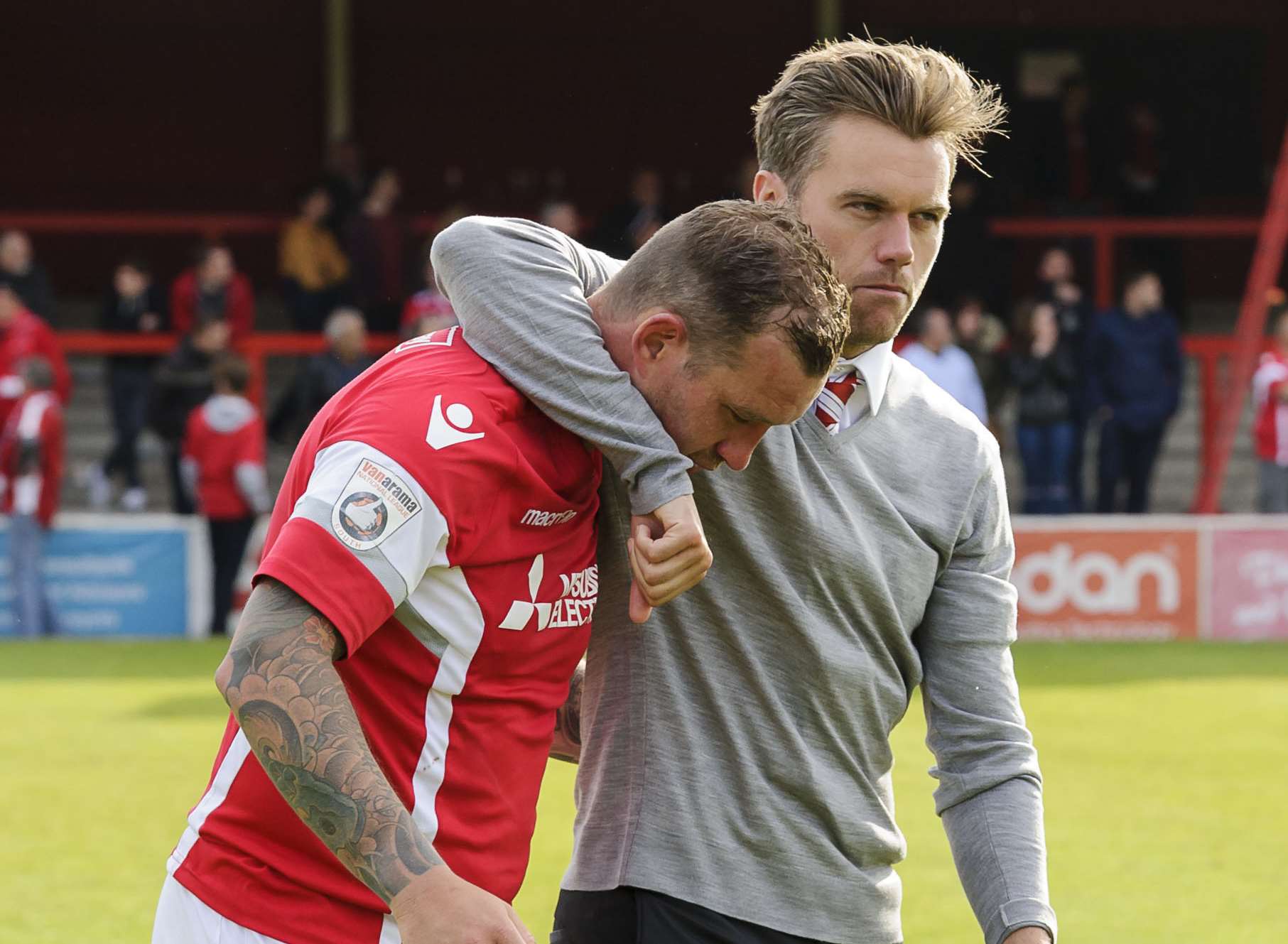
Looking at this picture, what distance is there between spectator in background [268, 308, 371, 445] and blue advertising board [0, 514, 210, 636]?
1.36m

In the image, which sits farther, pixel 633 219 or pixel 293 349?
pixel 633 219

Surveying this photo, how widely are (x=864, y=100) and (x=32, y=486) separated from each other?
441 inches

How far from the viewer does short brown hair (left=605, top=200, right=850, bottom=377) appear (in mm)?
2201

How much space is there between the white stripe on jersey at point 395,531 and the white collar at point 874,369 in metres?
0.84

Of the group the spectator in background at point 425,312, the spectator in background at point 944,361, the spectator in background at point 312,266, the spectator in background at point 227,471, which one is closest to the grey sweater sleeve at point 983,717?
the spectator in background at point 425,312

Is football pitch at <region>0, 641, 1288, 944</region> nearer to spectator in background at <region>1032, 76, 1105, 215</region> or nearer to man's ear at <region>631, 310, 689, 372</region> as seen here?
man's ear at <region>631, 310, 689, 372</region>

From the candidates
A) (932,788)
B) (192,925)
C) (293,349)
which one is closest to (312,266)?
(293,349)

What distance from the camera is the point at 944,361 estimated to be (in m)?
14.1

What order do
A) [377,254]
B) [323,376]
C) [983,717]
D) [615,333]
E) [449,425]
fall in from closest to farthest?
[449,425] → [615,333] → [983,717] → [323,376] → [377,254]

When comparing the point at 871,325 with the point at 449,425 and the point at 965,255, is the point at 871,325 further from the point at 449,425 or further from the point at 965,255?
the point at 965,255

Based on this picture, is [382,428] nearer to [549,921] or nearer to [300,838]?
[300,838]

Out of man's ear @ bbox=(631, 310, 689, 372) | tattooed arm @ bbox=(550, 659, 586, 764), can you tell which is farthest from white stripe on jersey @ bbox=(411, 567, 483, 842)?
tattooed arm @ bbox=(550, 659, 586, 764)

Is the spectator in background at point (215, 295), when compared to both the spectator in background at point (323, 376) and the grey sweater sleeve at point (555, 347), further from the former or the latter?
the grey sweater sleeve at point (555, 347)

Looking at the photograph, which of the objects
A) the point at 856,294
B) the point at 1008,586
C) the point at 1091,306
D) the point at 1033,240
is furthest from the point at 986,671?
the point at 1033,240
